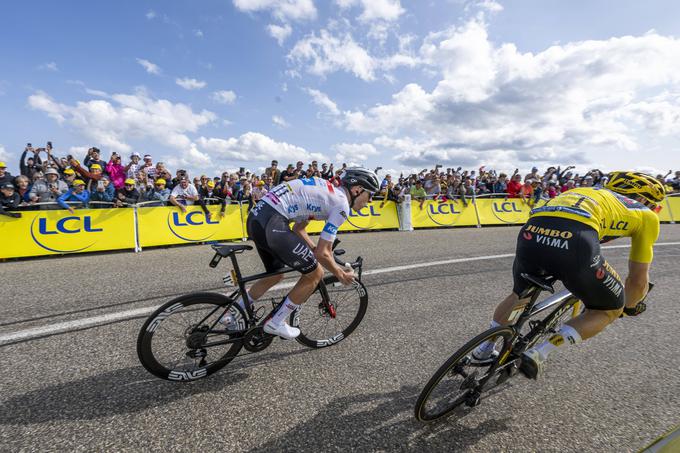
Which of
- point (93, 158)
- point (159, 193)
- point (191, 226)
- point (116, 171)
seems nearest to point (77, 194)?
point (159, 193)

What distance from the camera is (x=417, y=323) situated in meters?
3.90

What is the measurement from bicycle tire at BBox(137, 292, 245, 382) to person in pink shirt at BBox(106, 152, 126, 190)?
30.1 feet

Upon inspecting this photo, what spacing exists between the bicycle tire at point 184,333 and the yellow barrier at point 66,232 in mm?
6222

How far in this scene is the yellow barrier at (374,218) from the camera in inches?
426

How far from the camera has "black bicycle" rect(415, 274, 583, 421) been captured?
2.25 metres

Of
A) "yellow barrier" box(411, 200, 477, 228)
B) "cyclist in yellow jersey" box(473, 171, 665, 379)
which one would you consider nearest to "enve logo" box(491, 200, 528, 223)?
"yellow barrier" box(411, 200, 477, 228)

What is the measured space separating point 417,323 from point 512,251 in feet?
17.6

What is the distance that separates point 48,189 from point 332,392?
945 centimetres

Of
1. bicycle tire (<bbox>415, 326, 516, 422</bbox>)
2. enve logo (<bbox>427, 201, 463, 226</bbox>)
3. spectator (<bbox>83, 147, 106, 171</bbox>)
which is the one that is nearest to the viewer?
bicycle tire (<bbox>415, 326, 516, 422</bbox>)

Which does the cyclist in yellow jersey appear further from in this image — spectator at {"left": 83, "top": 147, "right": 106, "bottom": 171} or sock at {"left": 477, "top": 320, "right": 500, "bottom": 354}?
spectator at {"left": 83, "top": 147, "right": 106, "bottom": 171}

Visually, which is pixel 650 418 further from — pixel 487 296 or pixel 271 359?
pixel 271 359

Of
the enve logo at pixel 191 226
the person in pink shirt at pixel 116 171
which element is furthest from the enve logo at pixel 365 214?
the person in pink shirt at pixel 116 171

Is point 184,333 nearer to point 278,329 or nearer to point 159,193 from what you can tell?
point 278,329

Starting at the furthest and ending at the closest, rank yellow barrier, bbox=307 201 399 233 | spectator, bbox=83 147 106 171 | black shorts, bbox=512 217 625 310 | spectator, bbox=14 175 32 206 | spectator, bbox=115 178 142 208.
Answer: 1. yellow barrier, bbox=307 201 399 233
2. spectator, bbox=83 147 106 171
3. spectator, bbox=115 178 142 208
4. spectator, bbox=14 175 32 206
5. black shorts, bbox=512 217 625 310
